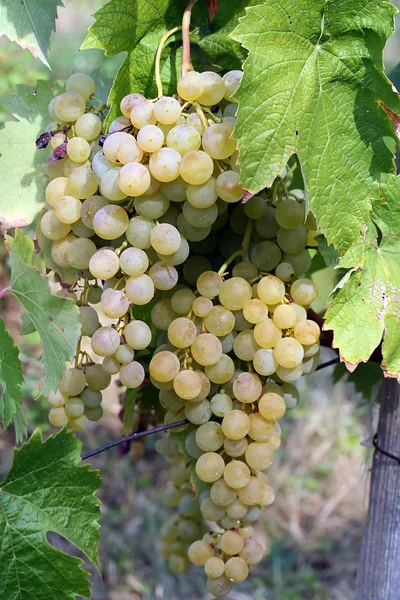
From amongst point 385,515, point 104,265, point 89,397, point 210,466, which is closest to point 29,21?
point 104,265

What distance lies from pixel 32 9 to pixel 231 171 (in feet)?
1.03

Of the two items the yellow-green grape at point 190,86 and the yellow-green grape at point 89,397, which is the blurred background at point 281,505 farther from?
the yellow-green grape at point 190,86

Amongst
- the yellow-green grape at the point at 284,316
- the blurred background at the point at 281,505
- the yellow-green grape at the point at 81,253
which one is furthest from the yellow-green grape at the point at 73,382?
the blurred background at the point at 281,505

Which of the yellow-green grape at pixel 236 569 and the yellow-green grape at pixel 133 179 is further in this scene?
the yellow-green grape at pixel 236 569

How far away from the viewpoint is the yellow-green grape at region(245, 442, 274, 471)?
677mm

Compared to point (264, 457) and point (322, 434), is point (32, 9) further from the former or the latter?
point (322, 434)

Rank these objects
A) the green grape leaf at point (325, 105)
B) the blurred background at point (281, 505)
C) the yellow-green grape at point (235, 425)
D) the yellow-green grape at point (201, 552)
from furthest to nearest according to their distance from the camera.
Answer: the blurred background at point (281, 505) → the yellow-green grape at point (201, 552) → the yellow-green grape at point (235, 425) → the green grape leaf at point (325, 105)

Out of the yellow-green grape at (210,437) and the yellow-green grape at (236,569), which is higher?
the yellow-green grape at (210,437)

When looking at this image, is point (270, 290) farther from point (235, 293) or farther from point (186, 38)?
point (186, 38)

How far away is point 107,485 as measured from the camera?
2.54 metres

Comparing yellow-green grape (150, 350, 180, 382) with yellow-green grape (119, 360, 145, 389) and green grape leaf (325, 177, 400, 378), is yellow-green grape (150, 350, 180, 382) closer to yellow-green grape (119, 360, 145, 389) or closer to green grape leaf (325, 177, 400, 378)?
yellow-green grape (119, 360, 145, 389)

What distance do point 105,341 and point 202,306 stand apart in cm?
10

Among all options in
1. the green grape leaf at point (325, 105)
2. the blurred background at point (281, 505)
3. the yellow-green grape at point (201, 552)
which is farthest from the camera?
the blurred background at point (281, 505)

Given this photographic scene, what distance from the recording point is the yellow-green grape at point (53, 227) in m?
0.67
